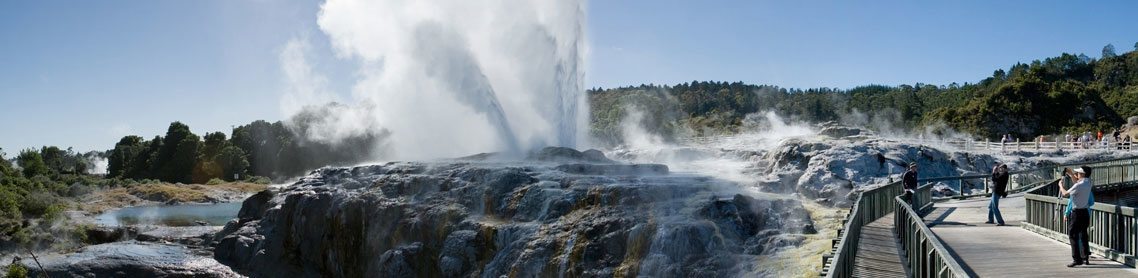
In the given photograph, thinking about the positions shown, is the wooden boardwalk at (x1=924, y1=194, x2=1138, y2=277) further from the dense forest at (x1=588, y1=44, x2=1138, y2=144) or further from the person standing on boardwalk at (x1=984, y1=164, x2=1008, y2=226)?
the dense forest at (x1=588, y1=44, x2=1138, y2=144)

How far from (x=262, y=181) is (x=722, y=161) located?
3099 inches

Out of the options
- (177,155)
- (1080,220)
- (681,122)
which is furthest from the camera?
(681,122)

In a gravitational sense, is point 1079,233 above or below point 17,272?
above

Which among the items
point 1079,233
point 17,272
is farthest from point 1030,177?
point 17,272

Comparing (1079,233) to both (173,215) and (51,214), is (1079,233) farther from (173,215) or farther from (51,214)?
(173,215)

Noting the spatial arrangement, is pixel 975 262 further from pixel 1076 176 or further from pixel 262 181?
pixel 262 181

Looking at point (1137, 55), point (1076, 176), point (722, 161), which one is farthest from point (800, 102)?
point (1076, 176)

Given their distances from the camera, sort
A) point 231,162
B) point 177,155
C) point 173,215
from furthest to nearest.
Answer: point 231,162 < point 177,155 < point 173,215

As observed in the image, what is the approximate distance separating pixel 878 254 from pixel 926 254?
3.81 m

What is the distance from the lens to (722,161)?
40.8 m

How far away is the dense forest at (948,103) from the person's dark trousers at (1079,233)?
2603 inches

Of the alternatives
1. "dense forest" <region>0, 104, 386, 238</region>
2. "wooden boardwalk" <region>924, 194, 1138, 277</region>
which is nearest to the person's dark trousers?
"wooden boardwalk" <region>924, 194, 1138, 277</region>

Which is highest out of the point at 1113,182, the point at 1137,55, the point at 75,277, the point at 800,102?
the point at 1137,55

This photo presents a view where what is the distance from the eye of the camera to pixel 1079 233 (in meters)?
10.2
